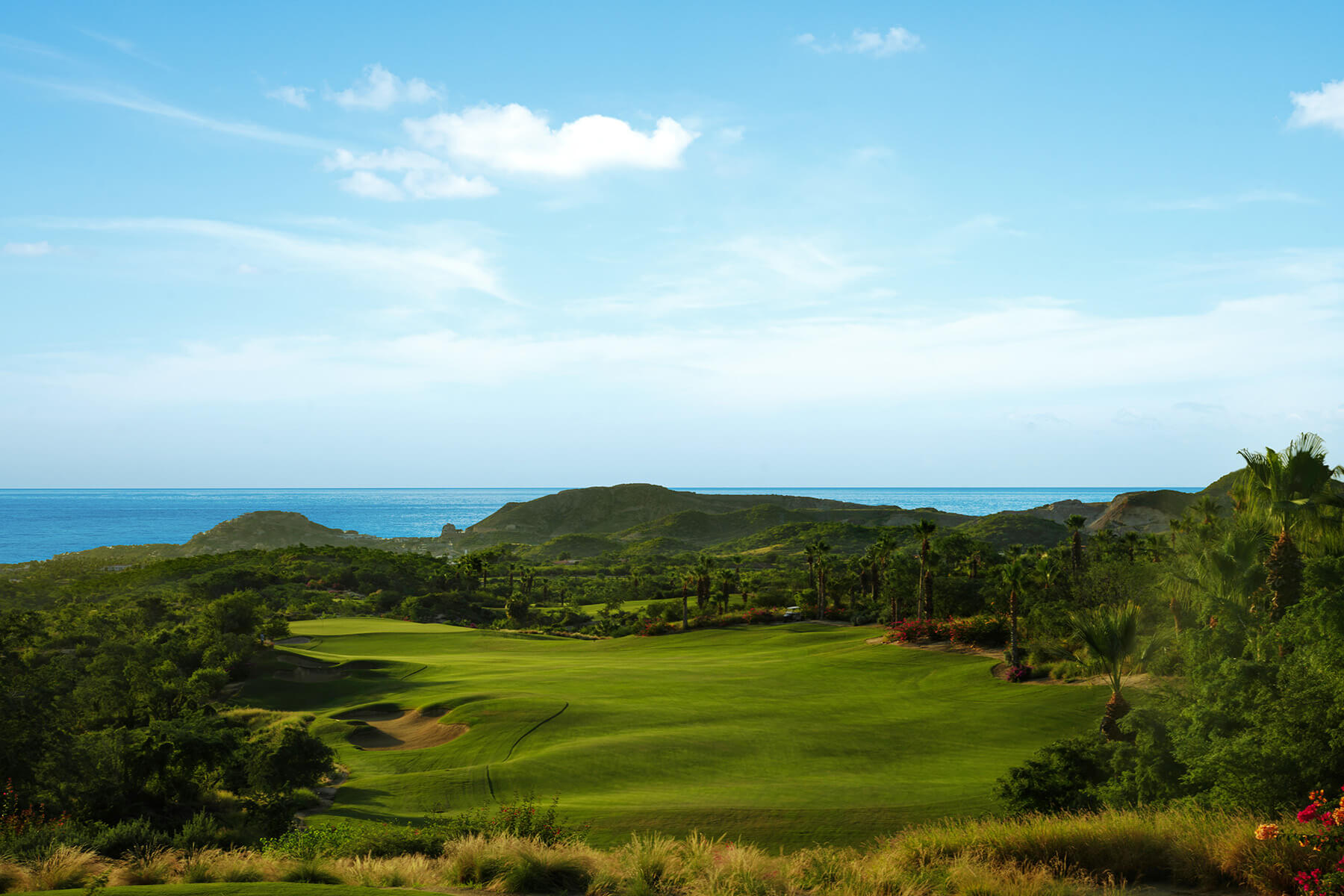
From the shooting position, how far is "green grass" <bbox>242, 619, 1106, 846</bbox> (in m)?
22.2

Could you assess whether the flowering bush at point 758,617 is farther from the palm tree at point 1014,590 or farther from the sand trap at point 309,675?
the sand trap at point 309,675

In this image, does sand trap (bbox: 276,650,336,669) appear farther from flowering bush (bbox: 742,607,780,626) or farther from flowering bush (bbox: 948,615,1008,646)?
flowering bush (bbox: 948,615,1008,646)

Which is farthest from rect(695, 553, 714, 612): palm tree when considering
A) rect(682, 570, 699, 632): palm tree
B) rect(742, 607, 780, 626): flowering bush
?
rect(742, 607, 780, 626): flowering bush

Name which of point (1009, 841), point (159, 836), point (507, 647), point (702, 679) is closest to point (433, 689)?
point (702, 679)

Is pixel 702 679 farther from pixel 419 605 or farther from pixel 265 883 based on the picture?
pixel 419 605

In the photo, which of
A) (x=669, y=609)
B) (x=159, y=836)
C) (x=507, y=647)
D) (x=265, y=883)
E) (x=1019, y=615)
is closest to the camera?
(x=265, y=883)

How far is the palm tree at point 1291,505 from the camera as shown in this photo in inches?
934

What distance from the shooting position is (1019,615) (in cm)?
5131

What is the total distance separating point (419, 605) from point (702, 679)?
199 feet

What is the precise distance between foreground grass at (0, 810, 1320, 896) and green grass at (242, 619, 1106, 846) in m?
9.37

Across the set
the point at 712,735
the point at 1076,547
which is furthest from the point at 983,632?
the point at 712,735

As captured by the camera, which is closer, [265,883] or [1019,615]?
[265,883]

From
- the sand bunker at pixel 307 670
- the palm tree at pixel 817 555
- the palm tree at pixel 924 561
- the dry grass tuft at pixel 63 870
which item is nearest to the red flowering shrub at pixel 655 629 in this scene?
the palm tree at pixel 817 555

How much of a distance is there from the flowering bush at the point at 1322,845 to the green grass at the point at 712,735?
12.7m
